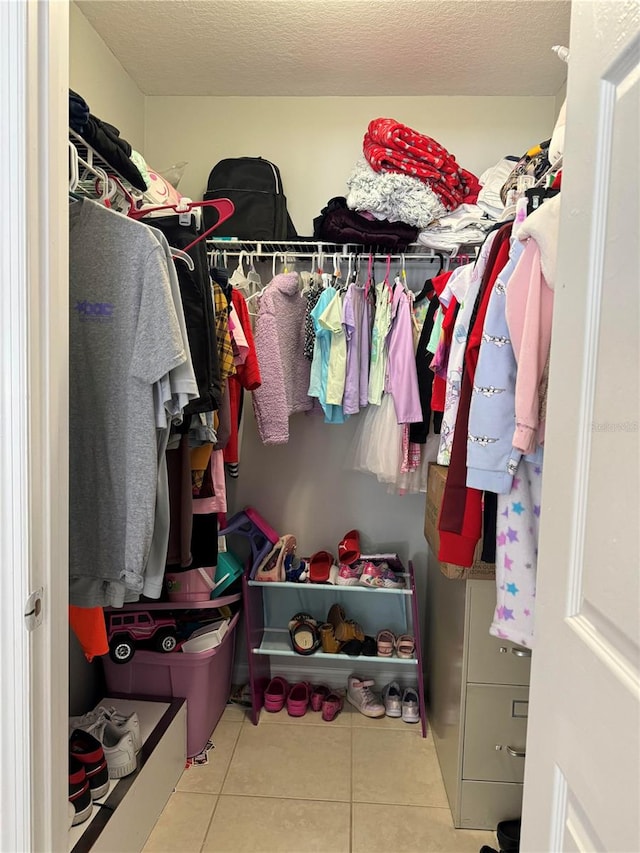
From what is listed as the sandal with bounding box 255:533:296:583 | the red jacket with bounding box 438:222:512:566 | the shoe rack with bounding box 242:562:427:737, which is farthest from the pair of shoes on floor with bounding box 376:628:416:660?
the red jacket with bounding box 438:222:512:566

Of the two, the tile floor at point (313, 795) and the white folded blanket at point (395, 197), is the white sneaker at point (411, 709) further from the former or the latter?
the white folded blanket at point (395, 197)

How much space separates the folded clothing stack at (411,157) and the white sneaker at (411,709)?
199cm

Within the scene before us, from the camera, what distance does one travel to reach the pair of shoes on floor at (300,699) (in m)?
2.41

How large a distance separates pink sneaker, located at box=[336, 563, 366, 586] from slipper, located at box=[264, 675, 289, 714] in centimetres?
54

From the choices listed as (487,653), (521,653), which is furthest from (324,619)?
(521,653)

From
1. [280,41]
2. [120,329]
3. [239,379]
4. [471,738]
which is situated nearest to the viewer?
[120,329]

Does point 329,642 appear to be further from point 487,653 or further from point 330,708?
point 487,653

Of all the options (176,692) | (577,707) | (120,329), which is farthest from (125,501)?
(176,692)

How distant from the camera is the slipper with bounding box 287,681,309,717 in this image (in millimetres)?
2416

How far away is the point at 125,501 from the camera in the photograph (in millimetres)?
1313

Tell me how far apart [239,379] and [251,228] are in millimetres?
767

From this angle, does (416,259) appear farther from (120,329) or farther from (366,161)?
(120,329)

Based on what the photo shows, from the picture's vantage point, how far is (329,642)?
7.97 ft

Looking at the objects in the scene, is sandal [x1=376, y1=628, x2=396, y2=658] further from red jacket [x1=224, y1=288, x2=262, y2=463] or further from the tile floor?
red jacket [x1=224, y1=288, x2=262, y2=463]
